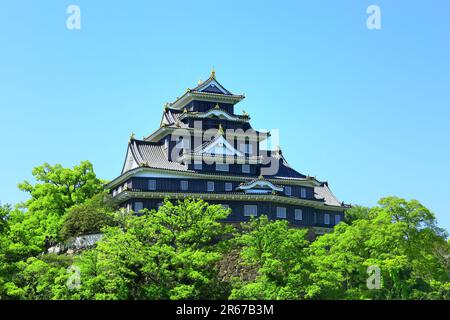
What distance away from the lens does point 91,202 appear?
5494 centimetres

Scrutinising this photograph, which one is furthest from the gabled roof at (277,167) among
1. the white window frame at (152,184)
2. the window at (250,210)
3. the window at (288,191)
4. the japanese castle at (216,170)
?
the white window frame at (152,184)

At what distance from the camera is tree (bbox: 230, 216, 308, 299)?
41594mm

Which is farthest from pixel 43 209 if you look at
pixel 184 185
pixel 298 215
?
pixel 298 215

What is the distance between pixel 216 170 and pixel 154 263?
1794 cm

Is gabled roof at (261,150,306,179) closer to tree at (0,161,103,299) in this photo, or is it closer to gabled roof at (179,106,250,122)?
gabled roof at (179,106,250,122)

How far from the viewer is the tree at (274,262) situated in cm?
4159

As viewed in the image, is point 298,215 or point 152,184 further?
point 298,215

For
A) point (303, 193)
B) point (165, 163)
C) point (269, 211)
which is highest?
point (165, 163)

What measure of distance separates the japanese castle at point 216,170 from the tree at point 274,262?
11783 millimetres

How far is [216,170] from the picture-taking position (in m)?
59.8

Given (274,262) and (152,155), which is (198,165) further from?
(274,262)

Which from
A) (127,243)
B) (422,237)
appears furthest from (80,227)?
(422,237)

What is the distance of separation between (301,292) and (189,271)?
20.3 ft

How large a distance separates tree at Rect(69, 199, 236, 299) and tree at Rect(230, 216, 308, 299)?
2045 mm
